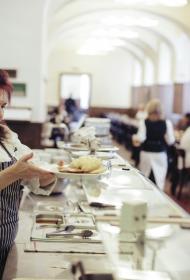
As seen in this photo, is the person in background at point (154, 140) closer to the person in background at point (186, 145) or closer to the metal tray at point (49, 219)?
the person in background at point (186, 145)

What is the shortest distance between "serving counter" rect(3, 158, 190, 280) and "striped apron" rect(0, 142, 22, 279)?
0.04 metres

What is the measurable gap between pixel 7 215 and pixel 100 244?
0.43 meters

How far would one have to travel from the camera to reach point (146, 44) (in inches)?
684

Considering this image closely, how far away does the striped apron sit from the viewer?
2.01 meters

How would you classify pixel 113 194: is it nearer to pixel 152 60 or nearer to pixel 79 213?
pixel 79 213

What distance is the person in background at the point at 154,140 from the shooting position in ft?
20.3

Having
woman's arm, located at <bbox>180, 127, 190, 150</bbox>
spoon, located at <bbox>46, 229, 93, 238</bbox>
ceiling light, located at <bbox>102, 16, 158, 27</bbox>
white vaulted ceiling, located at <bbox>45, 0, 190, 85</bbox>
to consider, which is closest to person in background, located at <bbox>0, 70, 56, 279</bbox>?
spoon, located at <bbox>46, 229, 93, 238</bbox>

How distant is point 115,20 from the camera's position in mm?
12906

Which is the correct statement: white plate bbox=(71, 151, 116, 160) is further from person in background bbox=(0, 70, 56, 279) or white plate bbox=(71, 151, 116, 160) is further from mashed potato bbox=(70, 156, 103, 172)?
person in background bbox=(0, 70, 56, 279)

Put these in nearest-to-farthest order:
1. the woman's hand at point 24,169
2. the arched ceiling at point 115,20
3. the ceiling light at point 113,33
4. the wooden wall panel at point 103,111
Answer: the woman's hand at point 24,169 < the arched ceiling at point 115,20 < the ceiling light at point 113,33 < the wooden wall panel at point 103,111

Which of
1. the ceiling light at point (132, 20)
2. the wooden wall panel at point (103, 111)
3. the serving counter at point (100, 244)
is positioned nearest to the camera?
the serving counter at point (100, 244)

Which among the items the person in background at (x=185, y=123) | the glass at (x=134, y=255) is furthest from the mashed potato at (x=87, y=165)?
the person in background at (x=185, y=123)

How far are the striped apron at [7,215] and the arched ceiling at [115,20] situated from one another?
777 centimetres

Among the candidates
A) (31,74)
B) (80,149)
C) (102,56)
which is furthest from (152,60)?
(80,149)
